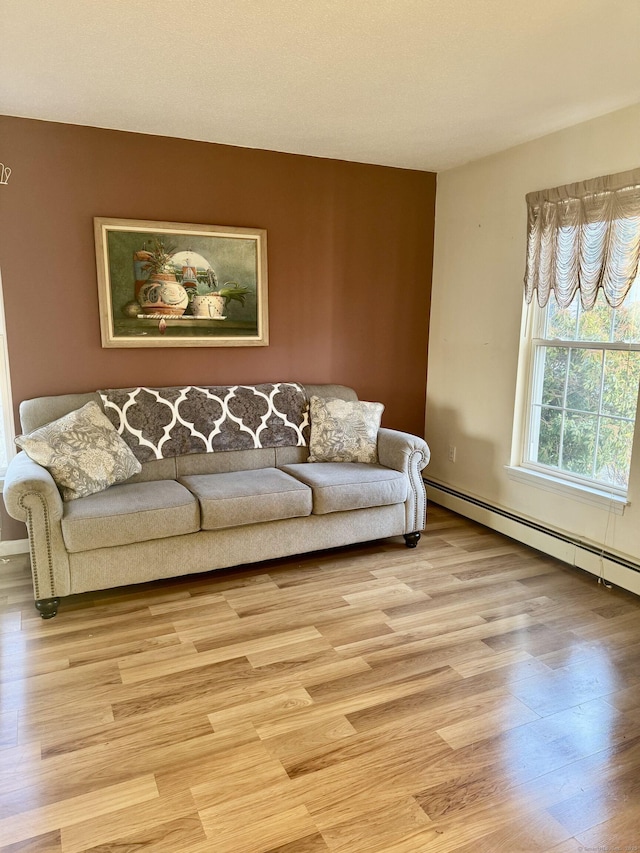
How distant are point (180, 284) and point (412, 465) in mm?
1811

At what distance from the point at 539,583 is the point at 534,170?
240cm

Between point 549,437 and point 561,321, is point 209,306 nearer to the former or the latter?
point 561,321

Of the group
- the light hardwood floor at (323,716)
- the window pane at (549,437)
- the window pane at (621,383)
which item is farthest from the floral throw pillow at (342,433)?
the window pane at (621,383)

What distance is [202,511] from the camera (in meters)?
3.02

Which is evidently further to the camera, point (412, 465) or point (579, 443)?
point (412, 465)

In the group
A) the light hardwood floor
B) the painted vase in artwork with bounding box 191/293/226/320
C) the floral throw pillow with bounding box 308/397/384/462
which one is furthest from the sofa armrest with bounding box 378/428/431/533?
the painted vase in artwork with bounding box 191/293/226/320

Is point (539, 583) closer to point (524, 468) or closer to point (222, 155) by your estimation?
point (524, 468)

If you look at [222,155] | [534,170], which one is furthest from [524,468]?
[222,155]

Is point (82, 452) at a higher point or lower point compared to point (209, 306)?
lower

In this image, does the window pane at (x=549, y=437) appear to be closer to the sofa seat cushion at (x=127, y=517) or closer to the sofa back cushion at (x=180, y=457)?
the sofa back cushion at (x=180, y=457)

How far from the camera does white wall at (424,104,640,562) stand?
313 centimetres

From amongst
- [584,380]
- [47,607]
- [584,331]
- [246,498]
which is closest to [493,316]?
Answer: [584,331]

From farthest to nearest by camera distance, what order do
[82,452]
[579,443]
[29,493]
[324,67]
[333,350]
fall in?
[333,350]
[579,443]
[82,452]
[29,493]
[324,67]

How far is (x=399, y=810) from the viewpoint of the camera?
5.55ft
